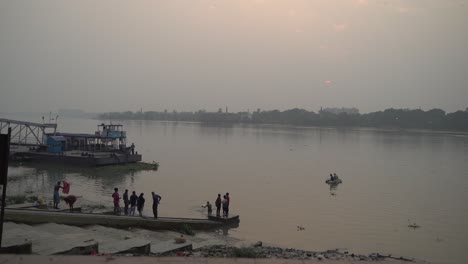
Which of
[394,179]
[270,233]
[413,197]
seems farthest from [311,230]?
[394,179]

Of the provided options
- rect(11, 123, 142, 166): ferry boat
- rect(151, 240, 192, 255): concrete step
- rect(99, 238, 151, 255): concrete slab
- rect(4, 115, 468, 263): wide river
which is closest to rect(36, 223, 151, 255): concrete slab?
rect(99, 238, 151, 255): concrete slab

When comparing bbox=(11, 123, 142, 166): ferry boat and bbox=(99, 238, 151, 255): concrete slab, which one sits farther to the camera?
bbox=(11, 123, 142, 166): ferry boat

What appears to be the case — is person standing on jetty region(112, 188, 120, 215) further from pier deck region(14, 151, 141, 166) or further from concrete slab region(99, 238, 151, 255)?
pier deck region(14, 151, 141, 166)

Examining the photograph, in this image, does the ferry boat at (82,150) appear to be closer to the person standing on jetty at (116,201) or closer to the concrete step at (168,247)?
the person standing on jetty at (116,201)

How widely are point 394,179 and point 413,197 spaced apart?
405 inches

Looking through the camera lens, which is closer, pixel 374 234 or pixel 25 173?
pixel 374 234

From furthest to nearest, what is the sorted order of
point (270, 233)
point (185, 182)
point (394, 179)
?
point (394, 179) < point (185, 182) < point (270, 233)

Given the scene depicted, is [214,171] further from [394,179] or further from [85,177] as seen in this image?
[394,179]

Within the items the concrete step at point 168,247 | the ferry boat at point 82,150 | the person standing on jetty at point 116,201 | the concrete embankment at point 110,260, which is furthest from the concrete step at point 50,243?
the ferry boat at point 82,150

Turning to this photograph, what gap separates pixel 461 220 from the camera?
2545 cm

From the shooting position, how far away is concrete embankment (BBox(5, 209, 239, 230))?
1437 centimetres

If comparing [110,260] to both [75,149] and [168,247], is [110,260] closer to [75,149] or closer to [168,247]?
[168,247]

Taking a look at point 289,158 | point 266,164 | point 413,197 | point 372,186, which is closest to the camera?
point 413,197

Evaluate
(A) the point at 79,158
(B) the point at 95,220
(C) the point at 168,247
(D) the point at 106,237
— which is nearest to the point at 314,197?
(B) the point at 95,220
